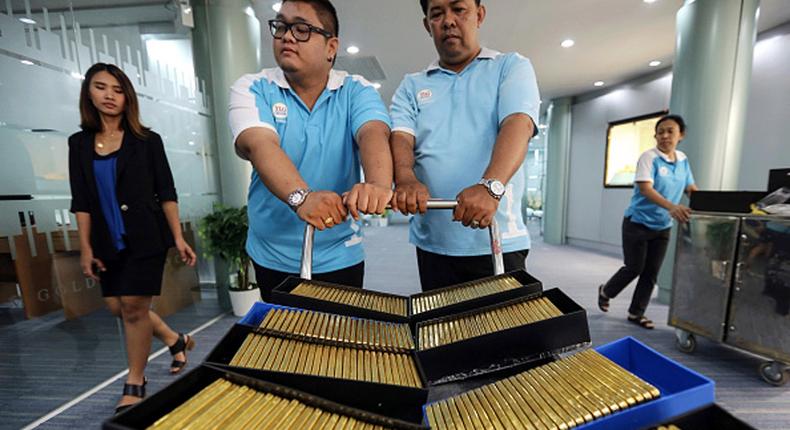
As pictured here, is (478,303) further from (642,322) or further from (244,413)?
(642,322)

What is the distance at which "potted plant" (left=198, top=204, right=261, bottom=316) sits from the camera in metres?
3.49

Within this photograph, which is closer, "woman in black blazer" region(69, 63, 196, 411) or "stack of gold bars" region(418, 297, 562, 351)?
"stack of gold bars" region(418, 297, 562, 351)

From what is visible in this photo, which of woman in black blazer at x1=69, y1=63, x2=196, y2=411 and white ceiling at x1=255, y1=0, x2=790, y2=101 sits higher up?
white ceiling at x1=255, y1=0, x2=790, y2=101

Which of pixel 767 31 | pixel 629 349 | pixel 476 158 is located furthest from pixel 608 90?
pixel 629 349

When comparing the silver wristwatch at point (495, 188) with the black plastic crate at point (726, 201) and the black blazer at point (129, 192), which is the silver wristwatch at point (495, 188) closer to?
the black blazer at point (129, 192)

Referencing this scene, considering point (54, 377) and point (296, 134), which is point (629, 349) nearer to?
point (296, 134)

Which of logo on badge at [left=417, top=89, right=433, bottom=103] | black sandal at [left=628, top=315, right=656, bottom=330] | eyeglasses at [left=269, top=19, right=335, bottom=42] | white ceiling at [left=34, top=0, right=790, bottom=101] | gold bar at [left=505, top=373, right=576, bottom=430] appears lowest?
black sandal at [left=628, top=315, right=656, bottom=330]

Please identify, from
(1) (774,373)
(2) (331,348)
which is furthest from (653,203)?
(2) (331,348)

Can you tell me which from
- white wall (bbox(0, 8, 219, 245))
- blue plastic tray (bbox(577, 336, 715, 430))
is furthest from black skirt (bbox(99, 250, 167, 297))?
blue plastic tray (bbox(577, 336, 715, 430))

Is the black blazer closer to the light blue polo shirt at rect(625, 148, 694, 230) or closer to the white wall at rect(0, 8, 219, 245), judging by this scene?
the white wall at rect(0, 8, 219, 245)

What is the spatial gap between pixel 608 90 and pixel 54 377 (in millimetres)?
9526

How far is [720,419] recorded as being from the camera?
1.35ft

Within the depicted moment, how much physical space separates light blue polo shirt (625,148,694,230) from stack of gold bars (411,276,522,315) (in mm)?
3141

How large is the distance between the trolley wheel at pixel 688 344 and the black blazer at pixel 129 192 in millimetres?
3971
